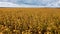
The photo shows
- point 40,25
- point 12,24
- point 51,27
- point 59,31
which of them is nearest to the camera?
point 59,31

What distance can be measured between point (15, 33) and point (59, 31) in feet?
6.20

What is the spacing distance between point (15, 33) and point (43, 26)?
5.68 ft

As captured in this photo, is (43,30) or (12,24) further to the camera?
(12,24)

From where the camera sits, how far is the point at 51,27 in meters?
9.48

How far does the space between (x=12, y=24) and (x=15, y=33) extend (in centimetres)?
268

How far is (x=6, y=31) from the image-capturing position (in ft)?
29.1

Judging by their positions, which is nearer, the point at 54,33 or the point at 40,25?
the point at 54,33

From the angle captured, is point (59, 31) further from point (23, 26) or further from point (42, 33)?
point (23, 26)

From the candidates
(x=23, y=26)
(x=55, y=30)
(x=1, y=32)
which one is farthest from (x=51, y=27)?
(x=1, y=32)

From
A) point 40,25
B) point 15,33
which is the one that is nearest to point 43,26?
point 40,25

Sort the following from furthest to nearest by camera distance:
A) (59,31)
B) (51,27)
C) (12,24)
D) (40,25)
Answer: (12,24) → (40,25) → (51,27) → (59,31)

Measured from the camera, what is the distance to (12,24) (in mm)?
11586

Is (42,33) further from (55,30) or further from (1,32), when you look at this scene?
(1,32)

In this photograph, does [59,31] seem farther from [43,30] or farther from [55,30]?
[43,30]
